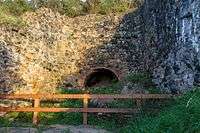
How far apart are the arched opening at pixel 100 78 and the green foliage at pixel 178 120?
8.78 meters

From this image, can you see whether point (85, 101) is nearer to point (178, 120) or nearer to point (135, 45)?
point (178, 120)

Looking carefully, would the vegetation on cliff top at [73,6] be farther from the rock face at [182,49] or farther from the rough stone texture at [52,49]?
the rock face at [182,49]

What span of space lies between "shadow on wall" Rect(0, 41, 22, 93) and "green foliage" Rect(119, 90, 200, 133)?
20.0ft

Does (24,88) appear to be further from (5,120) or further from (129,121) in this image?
(129,121)

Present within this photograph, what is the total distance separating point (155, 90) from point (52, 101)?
3820 mm

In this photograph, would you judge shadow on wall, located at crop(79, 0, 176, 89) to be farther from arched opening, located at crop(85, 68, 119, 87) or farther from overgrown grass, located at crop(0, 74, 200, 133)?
overgrown grass, located at crop(0, 74, 200, 133)

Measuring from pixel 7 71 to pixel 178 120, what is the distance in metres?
8.51

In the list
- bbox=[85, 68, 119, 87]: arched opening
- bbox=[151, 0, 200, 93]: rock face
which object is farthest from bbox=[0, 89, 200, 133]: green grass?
bbox=[85, 68, 119, 87]: arched opening

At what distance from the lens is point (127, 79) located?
19578 millimetres

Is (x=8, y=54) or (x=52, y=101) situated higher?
(x=8, y=54)

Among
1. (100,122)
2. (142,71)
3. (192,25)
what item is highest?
(192,25)

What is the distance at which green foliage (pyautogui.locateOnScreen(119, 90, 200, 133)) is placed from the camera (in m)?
10.3

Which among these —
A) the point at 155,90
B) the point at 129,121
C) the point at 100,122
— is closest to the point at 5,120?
the point at 100,122

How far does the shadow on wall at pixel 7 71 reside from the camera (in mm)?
17094
